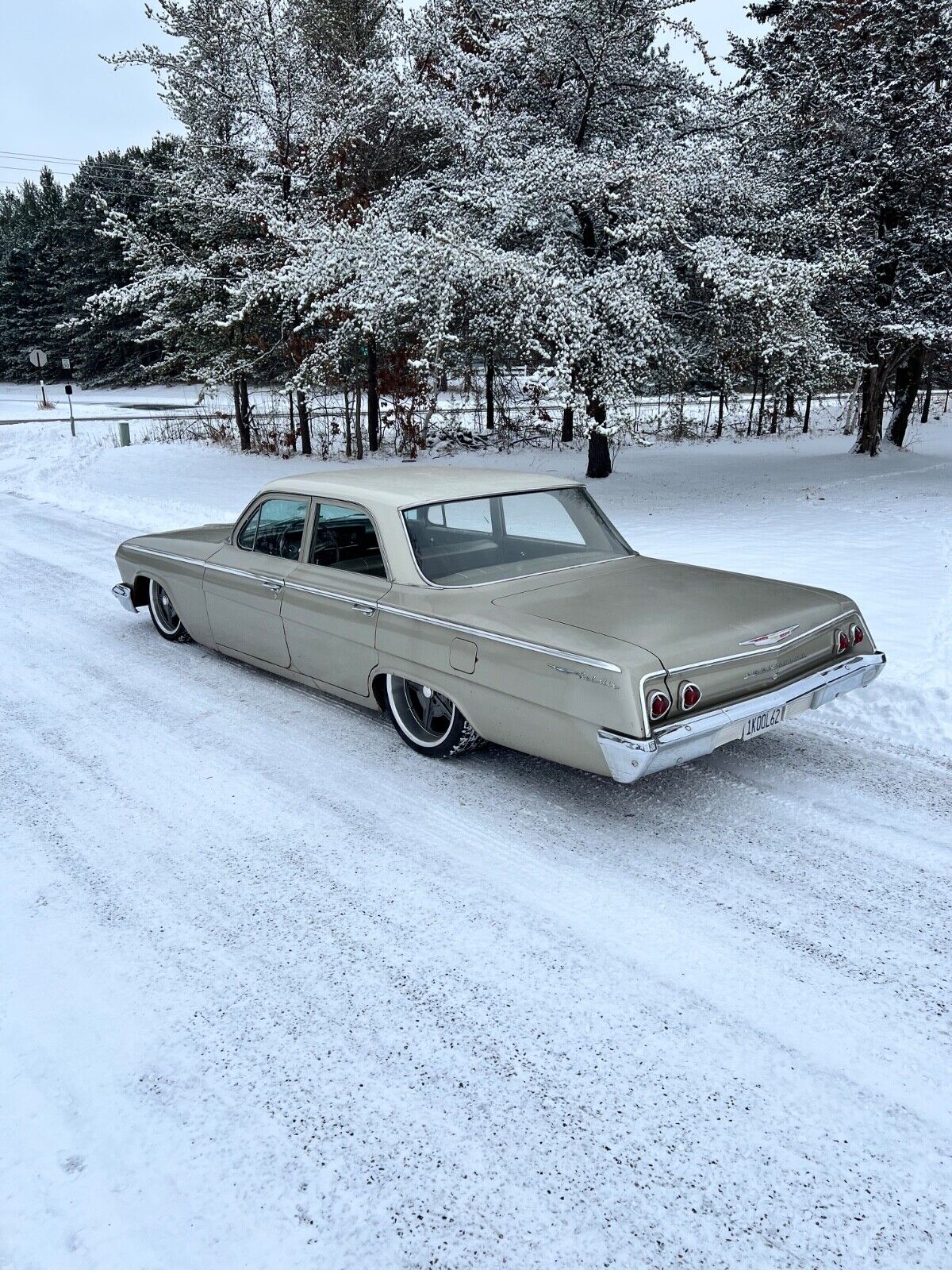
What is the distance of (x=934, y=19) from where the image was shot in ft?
45.9

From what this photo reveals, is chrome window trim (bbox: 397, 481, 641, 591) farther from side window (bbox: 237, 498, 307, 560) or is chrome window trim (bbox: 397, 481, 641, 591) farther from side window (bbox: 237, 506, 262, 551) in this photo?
side window (bbox: 237, 506, 262, 551)

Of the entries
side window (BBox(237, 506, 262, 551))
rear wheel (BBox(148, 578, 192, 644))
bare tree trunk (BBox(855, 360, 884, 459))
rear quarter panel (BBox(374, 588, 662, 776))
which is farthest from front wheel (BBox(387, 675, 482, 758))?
bare tree trunk (BBox(855, 360, 884, 459))

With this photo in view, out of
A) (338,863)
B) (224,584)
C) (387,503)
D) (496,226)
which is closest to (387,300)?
(496,226)

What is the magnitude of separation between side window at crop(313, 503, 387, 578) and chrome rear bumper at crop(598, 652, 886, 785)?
1737mm

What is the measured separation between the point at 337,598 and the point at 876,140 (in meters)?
14.8

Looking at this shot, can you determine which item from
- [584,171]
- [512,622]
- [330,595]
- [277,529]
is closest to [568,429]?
[584,171]

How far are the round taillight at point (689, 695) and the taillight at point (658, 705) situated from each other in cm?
8

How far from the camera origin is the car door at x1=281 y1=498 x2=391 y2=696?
4539 millimetres

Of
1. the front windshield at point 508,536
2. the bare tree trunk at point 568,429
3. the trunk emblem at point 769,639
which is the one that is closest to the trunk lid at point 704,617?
the trunk emblem at point 769,639

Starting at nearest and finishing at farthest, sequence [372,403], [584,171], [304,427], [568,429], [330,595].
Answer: [330,595], [584,171], [304,427], [372,403], [568,429]

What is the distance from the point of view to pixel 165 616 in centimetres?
671

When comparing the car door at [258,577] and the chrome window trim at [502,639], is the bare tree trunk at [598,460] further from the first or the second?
the chrome window trim at [502,639]

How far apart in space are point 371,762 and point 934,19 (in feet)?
53.4

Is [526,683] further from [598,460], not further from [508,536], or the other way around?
[598,460]
